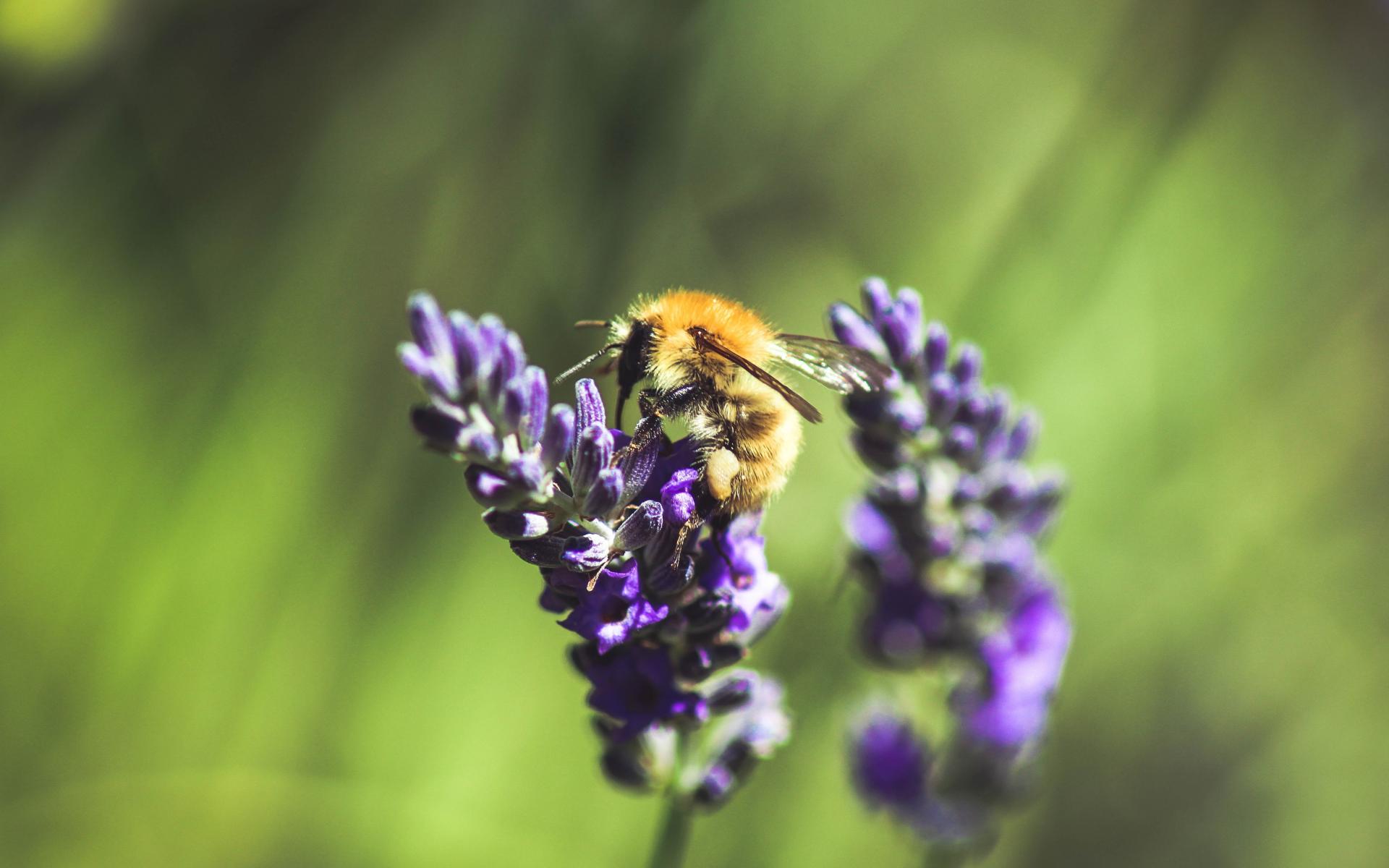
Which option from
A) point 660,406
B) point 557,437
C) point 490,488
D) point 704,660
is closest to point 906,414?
point 660,406

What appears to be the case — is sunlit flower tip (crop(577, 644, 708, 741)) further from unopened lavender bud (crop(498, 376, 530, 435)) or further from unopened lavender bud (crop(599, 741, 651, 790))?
unopened lavender bud (crop(498, 376, 530, 435))

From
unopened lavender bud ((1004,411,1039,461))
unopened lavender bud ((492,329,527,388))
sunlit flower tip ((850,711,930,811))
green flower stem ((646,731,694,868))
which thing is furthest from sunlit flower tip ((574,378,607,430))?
sunlit flower tip ((850,711,930,811))

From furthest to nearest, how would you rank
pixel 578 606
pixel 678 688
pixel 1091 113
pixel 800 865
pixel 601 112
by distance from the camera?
pixel 1091 113 < pixel 800 865 < pixel 601 112 < pixel 678 688 < pixel 578 606

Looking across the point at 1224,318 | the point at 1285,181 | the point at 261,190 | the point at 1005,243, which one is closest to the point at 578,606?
the point at 1005,243

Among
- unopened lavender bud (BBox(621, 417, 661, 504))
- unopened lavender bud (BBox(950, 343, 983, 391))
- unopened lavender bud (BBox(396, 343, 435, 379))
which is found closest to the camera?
unopened lavender bud (BBox(396, 343, 435, 379))

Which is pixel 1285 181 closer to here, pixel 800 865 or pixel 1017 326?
pixel 1017 326
